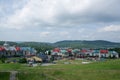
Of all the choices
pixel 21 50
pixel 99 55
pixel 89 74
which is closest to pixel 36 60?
pixel 21 50

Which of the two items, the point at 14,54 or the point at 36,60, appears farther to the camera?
the point at 14,54

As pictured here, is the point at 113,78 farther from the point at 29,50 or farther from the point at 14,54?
the point at 29,50

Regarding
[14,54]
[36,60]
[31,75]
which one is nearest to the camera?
[31,75]

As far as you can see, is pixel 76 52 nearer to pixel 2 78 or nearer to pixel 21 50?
pixel 21 50

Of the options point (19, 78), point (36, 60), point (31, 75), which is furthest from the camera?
point (36, 60)

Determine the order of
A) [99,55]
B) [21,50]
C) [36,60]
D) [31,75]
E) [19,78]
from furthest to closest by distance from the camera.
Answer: [99,55] → [21,50] → [36,60] → [31,75] → [19,78]

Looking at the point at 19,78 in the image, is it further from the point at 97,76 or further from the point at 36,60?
the point at 36,60

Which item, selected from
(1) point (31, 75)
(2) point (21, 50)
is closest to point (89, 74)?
(1) point (31, 75)

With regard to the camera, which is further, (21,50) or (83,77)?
(21,50)

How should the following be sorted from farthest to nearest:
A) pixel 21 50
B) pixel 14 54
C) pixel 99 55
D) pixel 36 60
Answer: pixel 99 55
pixel 21 50
pixel 14 54
pixel 36 60
